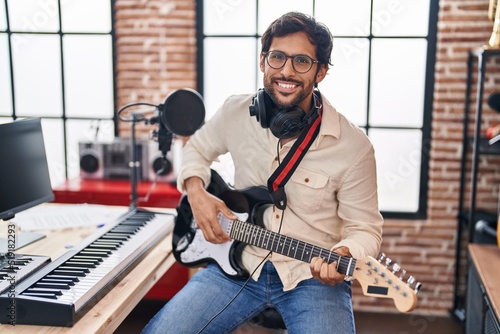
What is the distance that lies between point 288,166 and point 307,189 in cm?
12

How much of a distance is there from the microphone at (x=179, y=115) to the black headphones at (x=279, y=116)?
455 mm

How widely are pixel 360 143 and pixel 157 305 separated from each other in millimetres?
2048

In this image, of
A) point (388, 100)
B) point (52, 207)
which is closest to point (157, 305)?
point (52, 207)

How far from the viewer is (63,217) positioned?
2.73 meters

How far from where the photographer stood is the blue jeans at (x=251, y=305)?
6.85ft

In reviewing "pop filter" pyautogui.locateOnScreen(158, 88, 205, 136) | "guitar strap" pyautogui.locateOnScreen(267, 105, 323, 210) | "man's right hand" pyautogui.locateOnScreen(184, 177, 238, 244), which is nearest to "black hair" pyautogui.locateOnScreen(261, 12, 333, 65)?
"guitar strap" pyautogui.locateOnScreen(267, 105, 323, 210)

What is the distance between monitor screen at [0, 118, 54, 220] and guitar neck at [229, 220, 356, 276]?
810 millimetres

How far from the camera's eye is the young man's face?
2.25m

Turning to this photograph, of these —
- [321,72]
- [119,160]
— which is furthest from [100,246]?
[119,160]

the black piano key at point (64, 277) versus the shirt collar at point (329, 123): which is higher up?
the shirt collar at point (329, 123)

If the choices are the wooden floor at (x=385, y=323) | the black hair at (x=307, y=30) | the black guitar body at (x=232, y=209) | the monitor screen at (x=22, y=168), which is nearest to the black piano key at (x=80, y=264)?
the monitor screen at (x=22, y=168)

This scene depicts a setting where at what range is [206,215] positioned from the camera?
7.61 ft

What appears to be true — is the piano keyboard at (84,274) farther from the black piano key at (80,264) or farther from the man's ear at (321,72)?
the man's ear at (321,72)

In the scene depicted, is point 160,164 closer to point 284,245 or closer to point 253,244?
point 253,244
